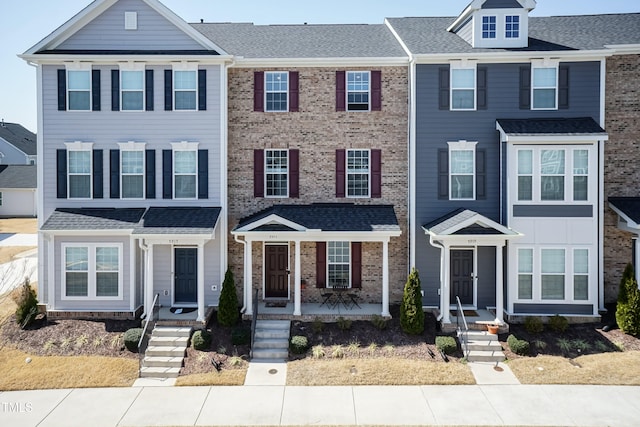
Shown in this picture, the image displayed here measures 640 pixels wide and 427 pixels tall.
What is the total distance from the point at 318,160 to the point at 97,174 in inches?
325

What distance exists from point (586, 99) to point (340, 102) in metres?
8.98

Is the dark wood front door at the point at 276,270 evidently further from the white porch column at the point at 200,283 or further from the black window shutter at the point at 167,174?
the black window shutter at the point at 167,174

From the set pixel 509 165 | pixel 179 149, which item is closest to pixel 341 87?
pixel 179 149

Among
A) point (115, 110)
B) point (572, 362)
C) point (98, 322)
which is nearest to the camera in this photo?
point (572, 362)

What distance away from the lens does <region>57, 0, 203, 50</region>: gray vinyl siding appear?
14.7 m

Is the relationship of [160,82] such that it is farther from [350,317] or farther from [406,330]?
[406,330]

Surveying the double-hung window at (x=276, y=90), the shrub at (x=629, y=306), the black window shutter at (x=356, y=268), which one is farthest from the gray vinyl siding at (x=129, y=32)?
the shrub at (x=629, y=306)

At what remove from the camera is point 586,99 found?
14531 millimetres

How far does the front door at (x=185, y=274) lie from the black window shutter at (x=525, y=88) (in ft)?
43.7

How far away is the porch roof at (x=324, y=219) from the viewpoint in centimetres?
1369

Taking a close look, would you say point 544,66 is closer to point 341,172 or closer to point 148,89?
point 341,172

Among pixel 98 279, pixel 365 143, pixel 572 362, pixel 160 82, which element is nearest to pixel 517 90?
pixel 365 143

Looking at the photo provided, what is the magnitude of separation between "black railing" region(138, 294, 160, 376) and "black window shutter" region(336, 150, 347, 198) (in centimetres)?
770

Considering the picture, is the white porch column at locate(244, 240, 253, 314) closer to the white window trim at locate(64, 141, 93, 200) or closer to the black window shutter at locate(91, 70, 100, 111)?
the white window trim at locate(64, 141, 93, 200)
